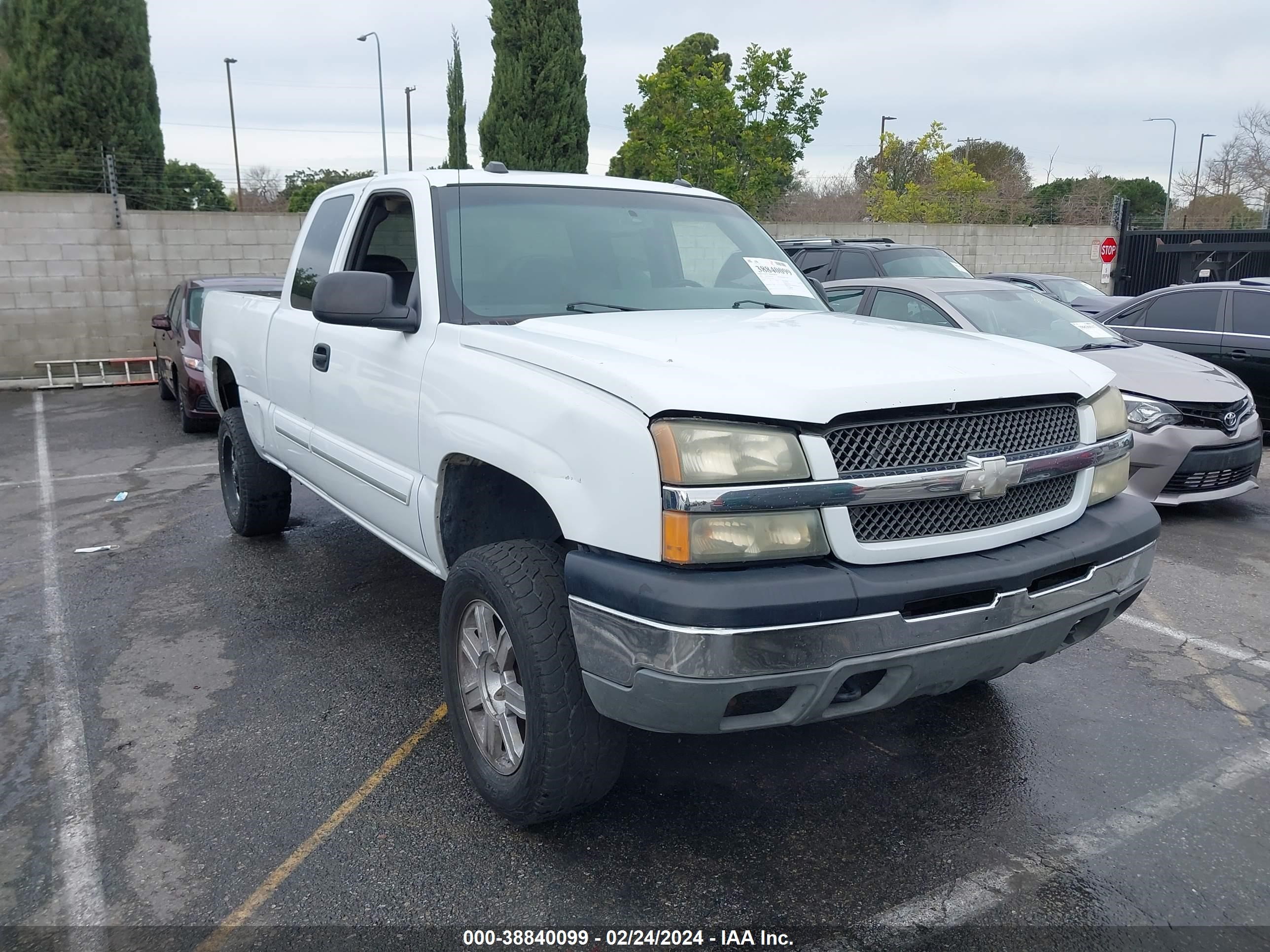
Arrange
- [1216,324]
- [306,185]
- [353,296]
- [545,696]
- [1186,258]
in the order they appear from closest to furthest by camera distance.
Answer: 1. [545,696]
2. [353,296]
3. [1216,324]
4. [1186,258]
5. [306,185]

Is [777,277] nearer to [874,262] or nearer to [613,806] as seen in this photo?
[613,806]

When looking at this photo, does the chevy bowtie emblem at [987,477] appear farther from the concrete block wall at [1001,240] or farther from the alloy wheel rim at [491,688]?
the concrete block wall at [1001,240]

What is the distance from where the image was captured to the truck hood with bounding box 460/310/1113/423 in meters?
2.44

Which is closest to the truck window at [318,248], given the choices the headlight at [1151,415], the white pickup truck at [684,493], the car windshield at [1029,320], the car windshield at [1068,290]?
the white pickup truck at [684,493]

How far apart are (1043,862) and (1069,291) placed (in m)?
13.6

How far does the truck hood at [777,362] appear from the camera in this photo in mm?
2438

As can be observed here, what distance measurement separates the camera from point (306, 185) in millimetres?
29422

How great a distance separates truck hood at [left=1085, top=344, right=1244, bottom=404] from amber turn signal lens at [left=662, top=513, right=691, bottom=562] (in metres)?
4.78

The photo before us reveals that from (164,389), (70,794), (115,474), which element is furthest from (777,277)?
(164,389)

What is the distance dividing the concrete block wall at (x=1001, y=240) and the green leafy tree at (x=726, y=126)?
50.7 inches

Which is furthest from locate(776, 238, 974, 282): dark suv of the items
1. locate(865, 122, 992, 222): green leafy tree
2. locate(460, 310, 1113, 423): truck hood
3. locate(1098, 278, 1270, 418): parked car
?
locate(865, 122, 992, 222): green leafy tree

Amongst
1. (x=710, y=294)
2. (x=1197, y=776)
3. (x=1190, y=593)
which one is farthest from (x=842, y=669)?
(x=1190, y=593)

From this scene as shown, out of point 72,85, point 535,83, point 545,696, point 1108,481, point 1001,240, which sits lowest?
point 545,696

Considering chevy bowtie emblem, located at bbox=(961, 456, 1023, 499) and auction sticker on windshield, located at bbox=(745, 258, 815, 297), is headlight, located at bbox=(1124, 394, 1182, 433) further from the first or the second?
chevy bowtie emblem, located at bbox=(961, 456, 1023, 499)
